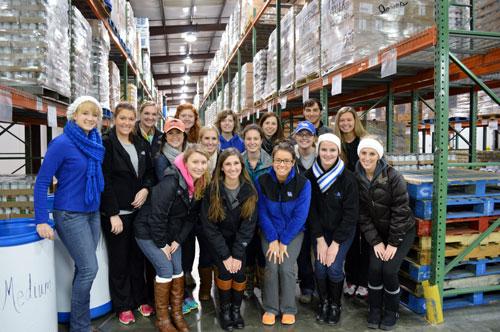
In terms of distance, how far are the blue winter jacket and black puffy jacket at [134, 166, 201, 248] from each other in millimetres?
562

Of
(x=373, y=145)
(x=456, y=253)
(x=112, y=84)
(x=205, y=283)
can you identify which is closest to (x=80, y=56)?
(x=112, y=84)

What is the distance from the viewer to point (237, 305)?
3.20m

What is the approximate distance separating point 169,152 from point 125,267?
104 cm

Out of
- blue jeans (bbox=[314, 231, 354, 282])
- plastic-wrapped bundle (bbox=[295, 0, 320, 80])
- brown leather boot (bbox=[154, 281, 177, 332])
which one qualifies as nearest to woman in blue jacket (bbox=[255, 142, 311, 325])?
blue jeans (bbox=[314, 231, 354, 282])

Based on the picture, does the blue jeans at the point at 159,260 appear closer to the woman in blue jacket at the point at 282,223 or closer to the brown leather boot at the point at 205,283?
the brown leather boot at the point at 205,283

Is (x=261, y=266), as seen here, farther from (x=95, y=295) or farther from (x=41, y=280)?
(x=41, y=280)

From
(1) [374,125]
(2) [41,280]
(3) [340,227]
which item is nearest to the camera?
(2) [41,280]

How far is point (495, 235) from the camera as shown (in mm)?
3414

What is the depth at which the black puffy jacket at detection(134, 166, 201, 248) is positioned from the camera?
2.98m

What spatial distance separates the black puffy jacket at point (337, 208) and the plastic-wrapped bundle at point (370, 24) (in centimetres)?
134

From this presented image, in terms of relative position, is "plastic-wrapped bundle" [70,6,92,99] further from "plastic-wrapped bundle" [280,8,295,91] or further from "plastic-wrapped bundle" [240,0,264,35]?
"plastic-wrapped bundle" [240,0,264,35]

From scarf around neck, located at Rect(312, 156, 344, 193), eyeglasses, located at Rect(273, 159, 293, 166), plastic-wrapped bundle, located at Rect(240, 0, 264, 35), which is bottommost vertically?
scarf around neck, located at Rect(312, 156, 344, 193)

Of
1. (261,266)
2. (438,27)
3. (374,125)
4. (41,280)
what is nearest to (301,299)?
(261,266)

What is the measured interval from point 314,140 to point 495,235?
179 centimetres
